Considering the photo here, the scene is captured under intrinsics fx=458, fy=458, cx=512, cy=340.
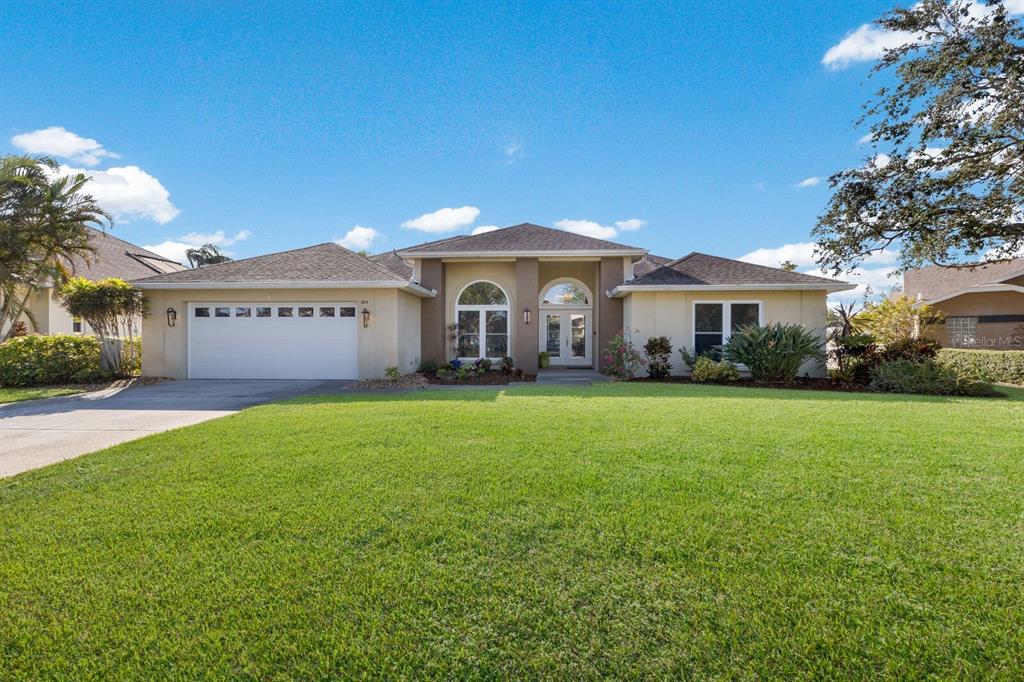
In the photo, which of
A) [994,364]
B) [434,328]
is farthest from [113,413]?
[994,364]

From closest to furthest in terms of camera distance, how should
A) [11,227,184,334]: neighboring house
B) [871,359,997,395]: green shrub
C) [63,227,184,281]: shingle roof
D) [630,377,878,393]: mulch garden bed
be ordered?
1. [871,359,997,395]: green shrub
2. [630,377,878,393]: mulch garden bed
3. [11,227,184,334]: neighboring house
4. [63,227,184,281]: shingle roof

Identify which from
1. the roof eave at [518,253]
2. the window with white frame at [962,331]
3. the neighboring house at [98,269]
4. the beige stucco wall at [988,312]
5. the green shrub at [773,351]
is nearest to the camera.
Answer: the green shrub at [773,351]

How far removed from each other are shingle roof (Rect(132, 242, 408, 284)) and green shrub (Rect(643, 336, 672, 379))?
25.4 feet

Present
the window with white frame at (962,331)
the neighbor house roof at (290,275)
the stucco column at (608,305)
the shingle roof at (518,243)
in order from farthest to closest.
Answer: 1. the window with white frame at (962,331)
2. the stucco column at (608,305)
3. the shingle roof at (518,243)
4. the neighbor house roof at (290,275)

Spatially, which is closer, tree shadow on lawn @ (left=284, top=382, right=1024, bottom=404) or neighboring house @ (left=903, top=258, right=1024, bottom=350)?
tree shadow on lawn @ (left=284, top=382, right=1024, bottom=404)

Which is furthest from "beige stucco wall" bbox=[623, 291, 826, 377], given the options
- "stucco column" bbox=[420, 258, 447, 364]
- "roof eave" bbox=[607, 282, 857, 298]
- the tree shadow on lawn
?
"stucco column" bbox=[420, 258, 447, 364]

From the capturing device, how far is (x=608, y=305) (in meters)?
16.0

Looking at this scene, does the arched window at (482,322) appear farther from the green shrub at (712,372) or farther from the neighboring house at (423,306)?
the green shrub at (712,372)

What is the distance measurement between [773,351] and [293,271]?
14.6m

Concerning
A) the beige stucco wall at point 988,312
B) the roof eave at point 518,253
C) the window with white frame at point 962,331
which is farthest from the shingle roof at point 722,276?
the window with white frame at point 962,331

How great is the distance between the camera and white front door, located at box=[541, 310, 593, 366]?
1778 cm

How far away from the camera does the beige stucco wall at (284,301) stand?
13828 mm

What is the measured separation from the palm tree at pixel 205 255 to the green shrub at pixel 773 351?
43.9 m

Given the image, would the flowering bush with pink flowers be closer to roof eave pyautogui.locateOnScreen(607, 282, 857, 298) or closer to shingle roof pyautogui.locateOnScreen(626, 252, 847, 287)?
roof eave pyautogui.locateOnScreen(607, 282, 857, 298)
